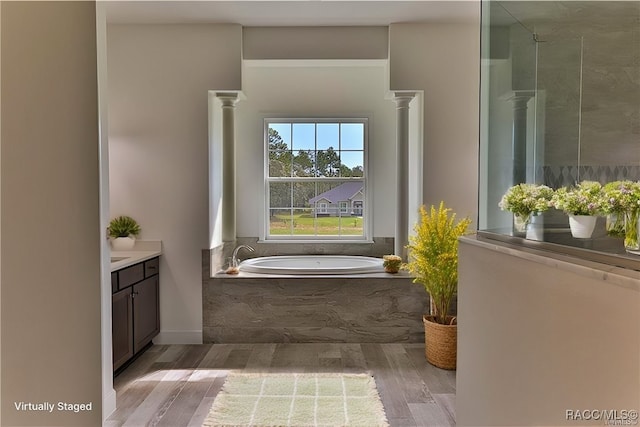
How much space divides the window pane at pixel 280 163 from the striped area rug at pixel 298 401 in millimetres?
2330

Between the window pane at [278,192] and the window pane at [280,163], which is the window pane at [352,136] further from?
the window pane at [278,192]

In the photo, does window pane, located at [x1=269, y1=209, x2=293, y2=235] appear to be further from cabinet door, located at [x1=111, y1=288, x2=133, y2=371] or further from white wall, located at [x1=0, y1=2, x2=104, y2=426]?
white wall, located at [x1=0, y1=2, x2=104, y2=426]

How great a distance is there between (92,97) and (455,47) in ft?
9.66

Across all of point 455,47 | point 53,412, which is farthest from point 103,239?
point 455,47

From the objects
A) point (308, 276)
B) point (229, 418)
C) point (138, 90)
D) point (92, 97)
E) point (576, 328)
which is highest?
point (138, 90)

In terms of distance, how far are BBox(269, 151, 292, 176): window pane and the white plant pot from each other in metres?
1.66

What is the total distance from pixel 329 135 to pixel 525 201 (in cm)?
305

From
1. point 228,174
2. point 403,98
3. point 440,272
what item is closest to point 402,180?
point 403,98

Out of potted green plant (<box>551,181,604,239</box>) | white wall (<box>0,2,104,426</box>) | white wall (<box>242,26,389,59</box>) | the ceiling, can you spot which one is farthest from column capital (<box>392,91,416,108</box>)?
white wall (<box>0,2,104,426</box>)

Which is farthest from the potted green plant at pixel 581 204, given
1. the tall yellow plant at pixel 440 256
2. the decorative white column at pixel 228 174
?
the decorative white column at pixel 228 174

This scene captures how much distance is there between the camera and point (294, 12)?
11.0ft

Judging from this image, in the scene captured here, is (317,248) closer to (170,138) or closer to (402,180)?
(402,180)

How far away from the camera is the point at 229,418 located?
7.47 feet

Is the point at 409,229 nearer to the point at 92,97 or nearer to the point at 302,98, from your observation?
the point at 302,98
